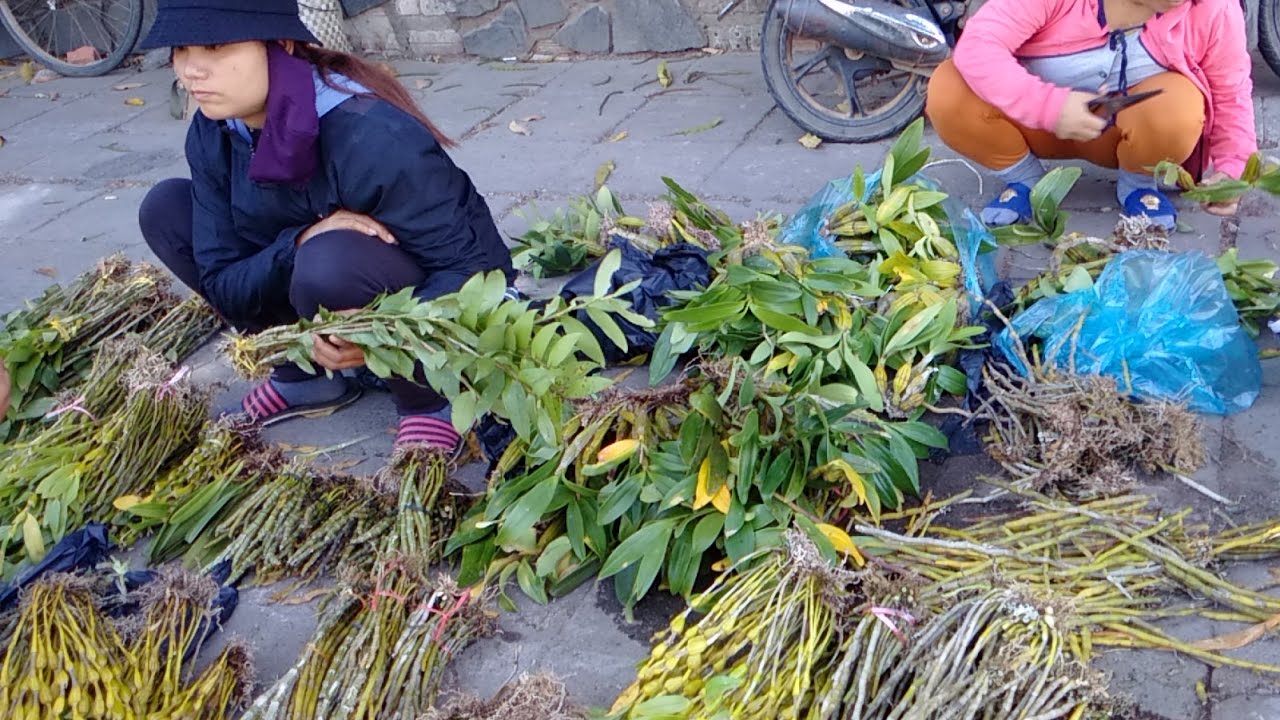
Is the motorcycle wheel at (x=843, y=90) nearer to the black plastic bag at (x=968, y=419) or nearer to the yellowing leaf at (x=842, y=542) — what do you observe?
the black plastic bag at (x=968, y=419)

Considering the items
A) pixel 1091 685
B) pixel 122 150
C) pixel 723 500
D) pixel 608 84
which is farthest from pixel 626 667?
pixel 122 150

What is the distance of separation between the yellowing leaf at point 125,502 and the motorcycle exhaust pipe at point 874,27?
2555mm

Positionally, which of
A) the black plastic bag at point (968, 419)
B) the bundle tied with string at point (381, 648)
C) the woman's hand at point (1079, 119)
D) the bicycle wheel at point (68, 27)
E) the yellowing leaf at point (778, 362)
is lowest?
the bicycle wheel at point (68, 27)

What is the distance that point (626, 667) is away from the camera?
192 centimetres

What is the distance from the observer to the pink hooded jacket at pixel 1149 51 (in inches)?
114

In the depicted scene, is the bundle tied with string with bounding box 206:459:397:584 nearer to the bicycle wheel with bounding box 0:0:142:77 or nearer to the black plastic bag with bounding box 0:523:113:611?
the black plastic bag with bounding box 0:523:113:611

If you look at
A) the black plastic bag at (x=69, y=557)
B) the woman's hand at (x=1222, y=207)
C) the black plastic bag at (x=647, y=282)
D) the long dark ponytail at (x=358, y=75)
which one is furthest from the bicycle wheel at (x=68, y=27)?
the woman's hand at (x=1222, y=207)

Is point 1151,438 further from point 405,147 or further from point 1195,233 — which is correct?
point 405,147

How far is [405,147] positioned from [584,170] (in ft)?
5.82

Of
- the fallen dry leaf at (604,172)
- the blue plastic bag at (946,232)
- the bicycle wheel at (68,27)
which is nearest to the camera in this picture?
the blue plastic bag at (946,232)

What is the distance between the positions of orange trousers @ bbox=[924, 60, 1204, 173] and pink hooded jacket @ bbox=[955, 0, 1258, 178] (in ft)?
0.22

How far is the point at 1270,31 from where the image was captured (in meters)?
3.60

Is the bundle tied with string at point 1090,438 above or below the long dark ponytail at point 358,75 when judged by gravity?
below

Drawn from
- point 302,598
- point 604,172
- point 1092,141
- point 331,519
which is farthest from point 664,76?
point 302,598
